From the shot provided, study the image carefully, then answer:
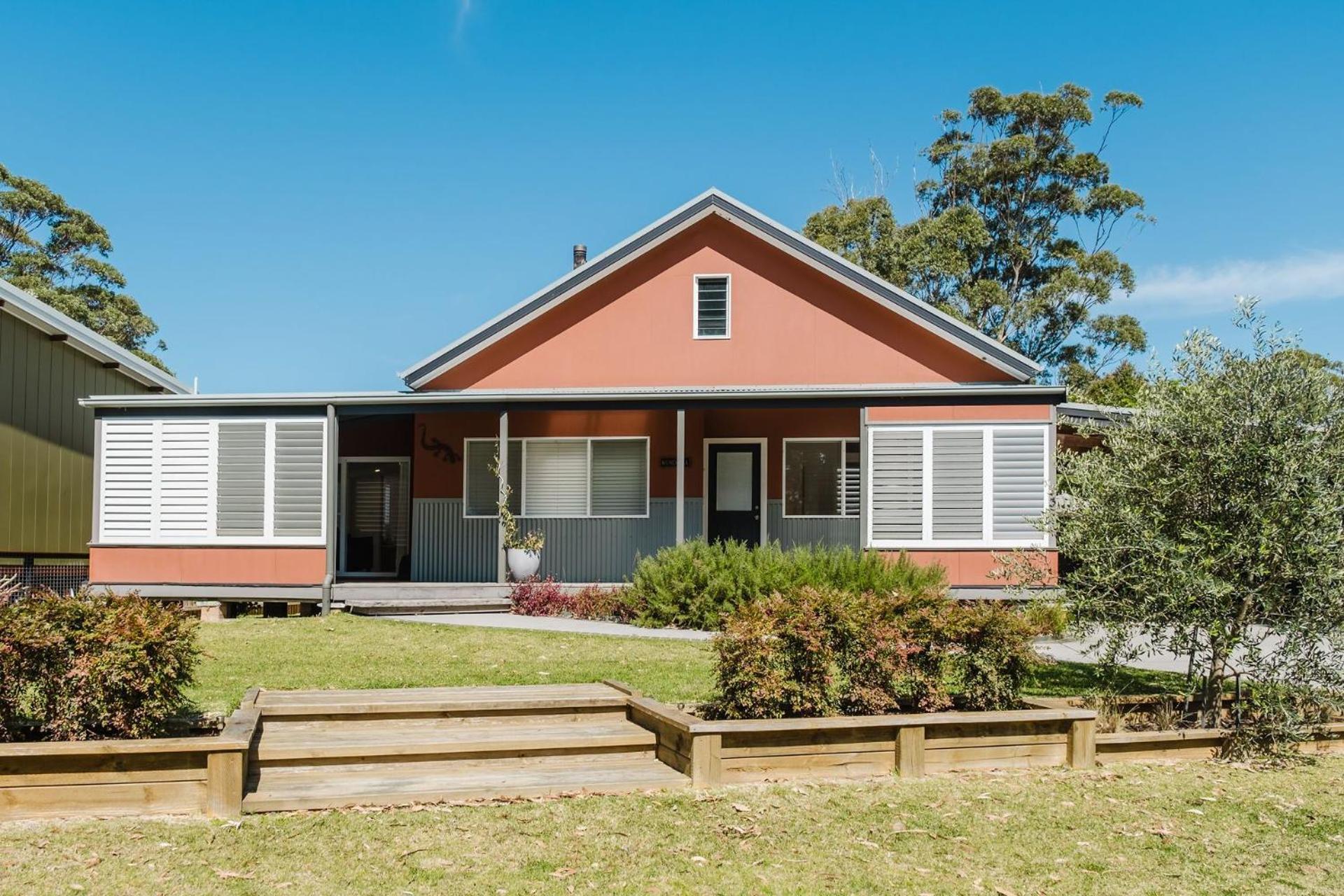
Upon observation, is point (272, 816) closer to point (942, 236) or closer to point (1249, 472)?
point (1249, 472)

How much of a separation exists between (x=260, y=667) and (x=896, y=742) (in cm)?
614

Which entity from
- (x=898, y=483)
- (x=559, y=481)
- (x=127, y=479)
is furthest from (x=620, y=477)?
(x=127, y=479)

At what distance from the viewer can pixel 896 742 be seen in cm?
739

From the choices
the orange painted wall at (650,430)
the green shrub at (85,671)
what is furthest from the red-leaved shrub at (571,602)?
the green shrub at (85,671)

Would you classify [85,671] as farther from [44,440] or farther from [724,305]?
[724,305]

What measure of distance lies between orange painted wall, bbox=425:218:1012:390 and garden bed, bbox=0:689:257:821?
13984mm

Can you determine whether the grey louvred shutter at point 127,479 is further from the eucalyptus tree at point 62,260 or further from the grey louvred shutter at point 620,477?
the eucalyptus tree at point 62,260

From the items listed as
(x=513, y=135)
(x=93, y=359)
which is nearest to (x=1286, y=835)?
(x=93, y=359)

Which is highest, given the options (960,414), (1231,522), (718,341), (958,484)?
(718,341)

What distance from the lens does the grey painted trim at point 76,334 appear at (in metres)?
18.2

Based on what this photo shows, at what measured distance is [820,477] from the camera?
1953 cm

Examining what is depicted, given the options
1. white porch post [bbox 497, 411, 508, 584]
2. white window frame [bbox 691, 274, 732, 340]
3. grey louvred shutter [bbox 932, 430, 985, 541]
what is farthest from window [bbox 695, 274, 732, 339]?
grey louvred shutter [bbox 932, 430, 985, 541]

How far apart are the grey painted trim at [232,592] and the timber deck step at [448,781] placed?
1041 cm

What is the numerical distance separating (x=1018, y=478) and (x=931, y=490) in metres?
1.20
